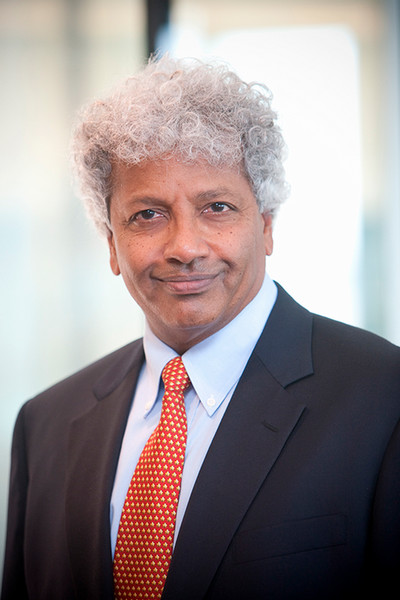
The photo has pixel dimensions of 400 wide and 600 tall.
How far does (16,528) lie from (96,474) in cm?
36

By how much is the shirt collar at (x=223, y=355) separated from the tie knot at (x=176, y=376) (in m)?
0.01

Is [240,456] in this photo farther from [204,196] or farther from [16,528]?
[16,528]

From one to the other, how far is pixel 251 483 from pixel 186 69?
2.92ft

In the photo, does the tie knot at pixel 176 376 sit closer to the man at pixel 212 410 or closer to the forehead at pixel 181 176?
the man at pixel 212 410

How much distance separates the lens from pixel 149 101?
147cm

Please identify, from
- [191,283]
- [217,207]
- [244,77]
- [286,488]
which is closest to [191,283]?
[191,283]

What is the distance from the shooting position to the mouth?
1.43 m

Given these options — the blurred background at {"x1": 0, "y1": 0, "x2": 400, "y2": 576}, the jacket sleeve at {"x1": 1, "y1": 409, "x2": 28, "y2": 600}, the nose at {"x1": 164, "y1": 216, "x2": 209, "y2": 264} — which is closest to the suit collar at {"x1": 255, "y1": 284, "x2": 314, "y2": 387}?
the nose at {"x1": 164, "y1": 216, "x2": 209, "y2": 264}

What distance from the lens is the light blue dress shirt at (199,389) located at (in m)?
1.44

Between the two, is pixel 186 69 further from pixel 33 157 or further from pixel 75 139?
pixel 33 157

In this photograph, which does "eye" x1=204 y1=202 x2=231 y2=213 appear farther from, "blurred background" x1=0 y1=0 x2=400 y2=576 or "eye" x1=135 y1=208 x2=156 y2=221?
"blurred background" x1=0 y1=0 x2=400 y2=576

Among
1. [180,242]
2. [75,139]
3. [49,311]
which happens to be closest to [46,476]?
[180,242]

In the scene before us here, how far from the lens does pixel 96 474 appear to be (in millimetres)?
1542

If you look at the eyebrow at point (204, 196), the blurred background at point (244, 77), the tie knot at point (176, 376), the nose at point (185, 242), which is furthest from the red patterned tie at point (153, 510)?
the blurred background at point (244, 77)
